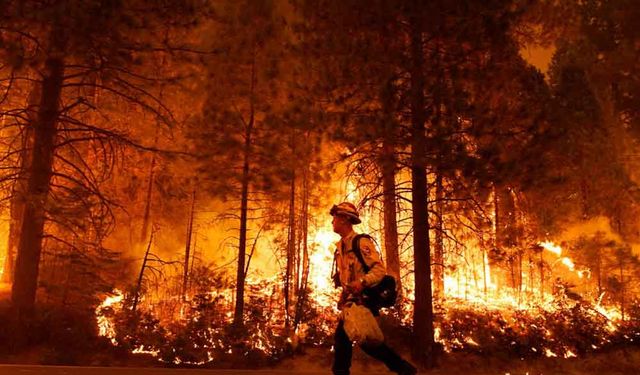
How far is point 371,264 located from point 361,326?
0.64 m

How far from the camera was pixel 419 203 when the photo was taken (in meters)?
11.1

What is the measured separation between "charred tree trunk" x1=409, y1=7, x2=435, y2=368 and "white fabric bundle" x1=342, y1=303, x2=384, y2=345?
5.10m

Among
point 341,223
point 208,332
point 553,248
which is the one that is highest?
point 553,248

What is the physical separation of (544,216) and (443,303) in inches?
235

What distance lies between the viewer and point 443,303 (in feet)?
44.7

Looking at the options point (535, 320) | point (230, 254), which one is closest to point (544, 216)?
point (535, 320)

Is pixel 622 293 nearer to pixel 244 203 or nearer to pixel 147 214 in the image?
pixel 244 203

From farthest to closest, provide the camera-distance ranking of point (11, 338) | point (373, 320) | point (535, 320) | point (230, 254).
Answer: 1. point (230, 254)
2. point (535, 320)
3. point (11, 338)
4. point (373, 320)

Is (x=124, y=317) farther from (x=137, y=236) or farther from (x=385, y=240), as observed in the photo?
(x=385, y=240)

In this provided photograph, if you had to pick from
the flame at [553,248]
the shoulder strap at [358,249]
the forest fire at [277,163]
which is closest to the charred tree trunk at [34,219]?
the forest fire at [277,163]

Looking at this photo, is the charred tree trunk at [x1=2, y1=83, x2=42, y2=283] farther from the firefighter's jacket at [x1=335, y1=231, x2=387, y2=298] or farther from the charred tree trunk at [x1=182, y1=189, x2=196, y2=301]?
the firefighter's jacket at [x1=335, y1=231, x2=387, y2=298]

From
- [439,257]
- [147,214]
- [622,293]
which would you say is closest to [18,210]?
[147,214]

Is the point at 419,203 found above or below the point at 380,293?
above

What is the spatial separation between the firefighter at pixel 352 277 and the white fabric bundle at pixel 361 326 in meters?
0.09
